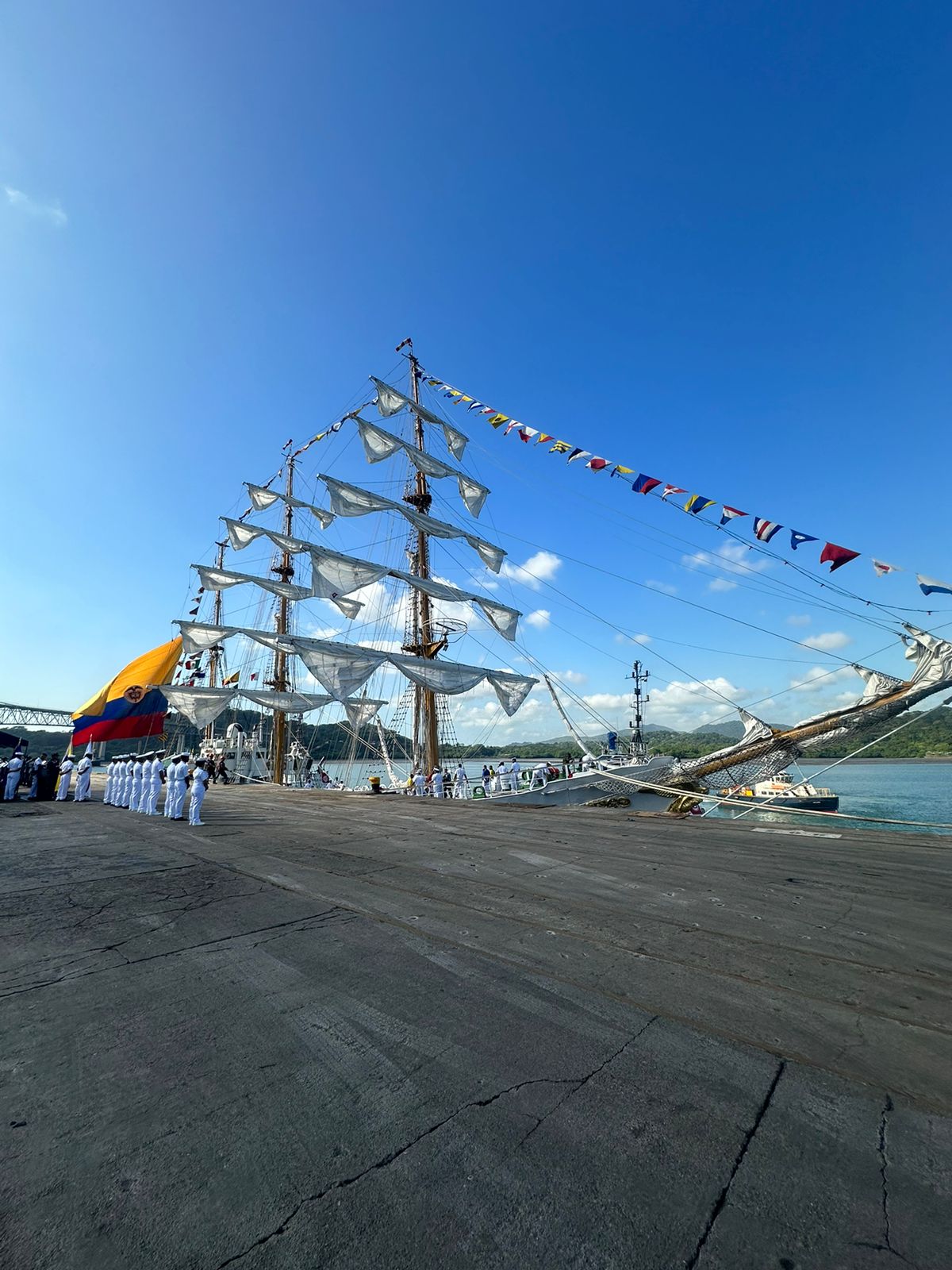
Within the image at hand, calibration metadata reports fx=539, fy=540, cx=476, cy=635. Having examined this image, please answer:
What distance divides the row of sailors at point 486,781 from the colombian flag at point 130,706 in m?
14.0

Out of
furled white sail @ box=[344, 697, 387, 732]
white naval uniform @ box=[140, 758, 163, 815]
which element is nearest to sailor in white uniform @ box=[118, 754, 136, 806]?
white naval uniform @ box=[140, 758, 163, 815]

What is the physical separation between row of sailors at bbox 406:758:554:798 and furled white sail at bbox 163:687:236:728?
13.0 meters

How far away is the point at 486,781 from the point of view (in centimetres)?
2772

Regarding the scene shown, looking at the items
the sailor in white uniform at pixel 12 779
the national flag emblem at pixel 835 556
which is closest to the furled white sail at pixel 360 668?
the sailor in white uniform at pixel 12 779

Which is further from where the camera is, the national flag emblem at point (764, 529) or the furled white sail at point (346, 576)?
the furled white sail at point (346, 576)

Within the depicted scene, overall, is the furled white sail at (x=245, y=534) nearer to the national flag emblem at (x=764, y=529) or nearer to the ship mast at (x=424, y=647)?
the ship mast at (x=424, y=647)

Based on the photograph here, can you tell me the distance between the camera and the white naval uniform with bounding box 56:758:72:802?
22000mm

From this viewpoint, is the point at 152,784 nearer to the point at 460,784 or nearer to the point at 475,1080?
the point at 460,784

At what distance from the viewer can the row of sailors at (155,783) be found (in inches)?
534

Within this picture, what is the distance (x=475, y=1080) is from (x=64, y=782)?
26.2 metres

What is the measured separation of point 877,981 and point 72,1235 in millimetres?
4866

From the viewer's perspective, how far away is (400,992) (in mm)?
3711

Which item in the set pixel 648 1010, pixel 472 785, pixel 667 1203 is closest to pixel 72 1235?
pixel 667 1203

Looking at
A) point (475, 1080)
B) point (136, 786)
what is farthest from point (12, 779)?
point (475, 1080)
